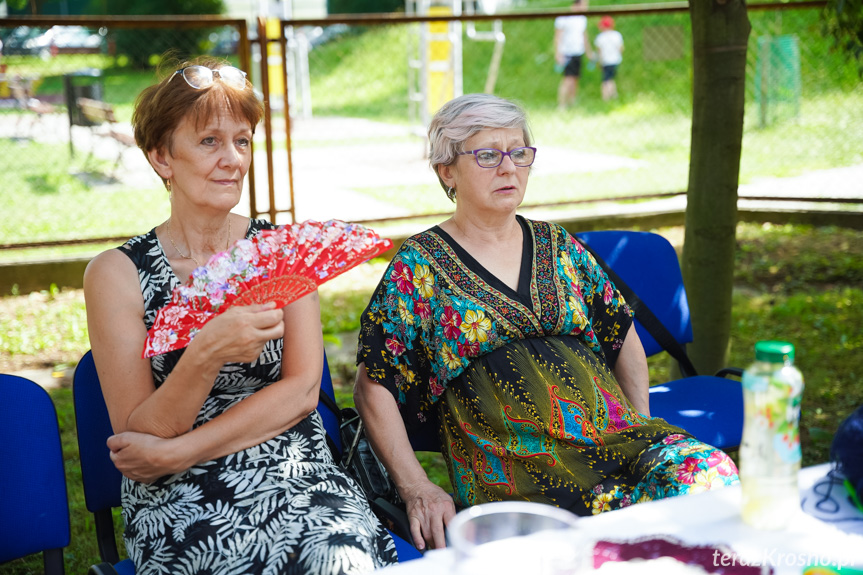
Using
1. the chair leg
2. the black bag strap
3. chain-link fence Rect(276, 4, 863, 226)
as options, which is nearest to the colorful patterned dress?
the black bag strap

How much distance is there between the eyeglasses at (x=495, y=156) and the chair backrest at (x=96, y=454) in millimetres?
1274

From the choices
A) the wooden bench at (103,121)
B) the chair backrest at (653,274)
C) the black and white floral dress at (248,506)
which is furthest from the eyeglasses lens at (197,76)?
the wooden bench at (103,121)

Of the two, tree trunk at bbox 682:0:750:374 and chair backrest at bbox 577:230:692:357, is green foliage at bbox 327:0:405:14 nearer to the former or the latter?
tree trunk at bbox 682:0:750:374

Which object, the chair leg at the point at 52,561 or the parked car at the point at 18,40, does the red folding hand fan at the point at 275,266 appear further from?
the parked car at the point at 18,40

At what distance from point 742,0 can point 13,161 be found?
9.57m

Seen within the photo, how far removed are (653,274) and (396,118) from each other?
11883 mm

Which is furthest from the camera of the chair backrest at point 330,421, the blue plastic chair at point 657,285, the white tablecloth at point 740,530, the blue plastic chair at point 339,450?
the blue plastic chair at point 657,285

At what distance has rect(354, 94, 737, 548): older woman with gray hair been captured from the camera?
2.31 metres

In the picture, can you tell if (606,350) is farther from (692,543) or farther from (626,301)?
(692,543)

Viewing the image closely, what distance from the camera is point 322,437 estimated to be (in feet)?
7.67

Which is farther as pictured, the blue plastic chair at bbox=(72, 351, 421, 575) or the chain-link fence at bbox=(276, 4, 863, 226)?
the chain-link fence at bbox=(276, 4, 863, 226)

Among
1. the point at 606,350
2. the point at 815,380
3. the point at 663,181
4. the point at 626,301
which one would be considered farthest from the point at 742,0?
the point at 663,181

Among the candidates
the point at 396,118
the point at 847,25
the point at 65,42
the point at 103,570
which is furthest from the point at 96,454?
the point at 396,118

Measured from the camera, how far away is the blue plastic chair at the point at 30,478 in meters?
2.02
